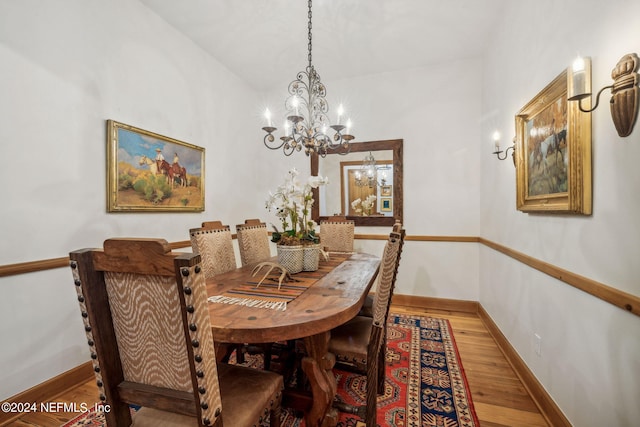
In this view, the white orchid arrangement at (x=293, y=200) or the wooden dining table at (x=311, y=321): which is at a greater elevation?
the white orchid arrangement at (x=293, y=200)

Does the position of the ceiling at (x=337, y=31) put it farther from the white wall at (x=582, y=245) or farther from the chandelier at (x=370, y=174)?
the chandelier at (x=370, y=174)

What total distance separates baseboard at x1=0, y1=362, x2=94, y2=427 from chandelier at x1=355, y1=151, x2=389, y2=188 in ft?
10.2

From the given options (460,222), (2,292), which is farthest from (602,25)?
(2,292)

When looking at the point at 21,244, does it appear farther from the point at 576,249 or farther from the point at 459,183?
the point at 459,183

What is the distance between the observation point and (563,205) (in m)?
1.42

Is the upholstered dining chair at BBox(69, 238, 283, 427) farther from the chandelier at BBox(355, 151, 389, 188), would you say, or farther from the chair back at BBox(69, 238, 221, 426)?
the chandelier at BBox(355, 151, 389, 188)

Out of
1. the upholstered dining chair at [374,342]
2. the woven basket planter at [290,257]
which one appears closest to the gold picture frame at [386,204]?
the woven basket planter at [290,257]

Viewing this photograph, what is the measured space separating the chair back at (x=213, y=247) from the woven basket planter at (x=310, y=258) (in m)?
0.65

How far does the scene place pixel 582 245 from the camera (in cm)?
131

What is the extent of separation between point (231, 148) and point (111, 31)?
5.30 ft

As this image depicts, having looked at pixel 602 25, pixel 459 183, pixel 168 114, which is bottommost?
pixel 459 183

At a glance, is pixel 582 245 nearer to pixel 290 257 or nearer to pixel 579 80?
pixel 579 80

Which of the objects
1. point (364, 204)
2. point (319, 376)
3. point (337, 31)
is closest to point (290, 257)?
point (319, 376)

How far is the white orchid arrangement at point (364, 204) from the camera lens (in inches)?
141
